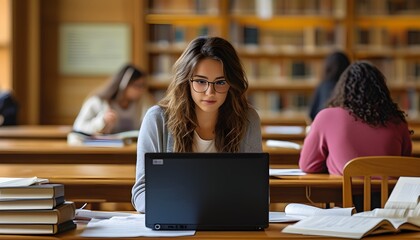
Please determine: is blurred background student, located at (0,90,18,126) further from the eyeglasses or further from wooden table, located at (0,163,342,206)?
the eyeglasses

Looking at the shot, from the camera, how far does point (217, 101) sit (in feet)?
8.59

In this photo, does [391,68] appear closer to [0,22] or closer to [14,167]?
[0,22]

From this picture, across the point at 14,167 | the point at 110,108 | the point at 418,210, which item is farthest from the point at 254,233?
the point at 110,108

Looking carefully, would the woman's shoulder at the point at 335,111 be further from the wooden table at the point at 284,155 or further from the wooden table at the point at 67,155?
the wooden table at the point at 67,155

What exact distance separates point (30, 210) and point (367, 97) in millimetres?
1845

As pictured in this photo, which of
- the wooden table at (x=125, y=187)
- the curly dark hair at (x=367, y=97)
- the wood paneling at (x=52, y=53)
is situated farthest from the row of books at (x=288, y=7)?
the wooden table at (x=125, y=187)

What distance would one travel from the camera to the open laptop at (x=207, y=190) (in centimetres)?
208

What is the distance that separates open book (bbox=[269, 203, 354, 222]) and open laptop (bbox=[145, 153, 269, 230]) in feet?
0.66

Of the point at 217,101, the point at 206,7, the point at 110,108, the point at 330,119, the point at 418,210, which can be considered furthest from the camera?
the point at 206,7

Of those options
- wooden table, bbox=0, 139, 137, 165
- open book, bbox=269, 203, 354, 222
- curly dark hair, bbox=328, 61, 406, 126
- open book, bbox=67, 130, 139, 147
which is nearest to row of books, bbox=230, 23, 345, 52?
open book, bbox=67, 130, 139, 147

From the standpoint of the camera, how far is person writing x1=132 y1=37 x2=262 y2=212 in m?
2.62

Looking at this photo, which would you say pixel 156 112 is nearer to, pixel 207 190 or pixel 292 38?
pixel 207 190

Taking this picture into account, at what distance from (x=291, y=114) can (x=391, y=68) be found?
1047mm

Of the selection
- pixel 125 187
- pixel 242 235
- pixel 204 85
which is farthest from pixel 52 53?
pixel 242 235
